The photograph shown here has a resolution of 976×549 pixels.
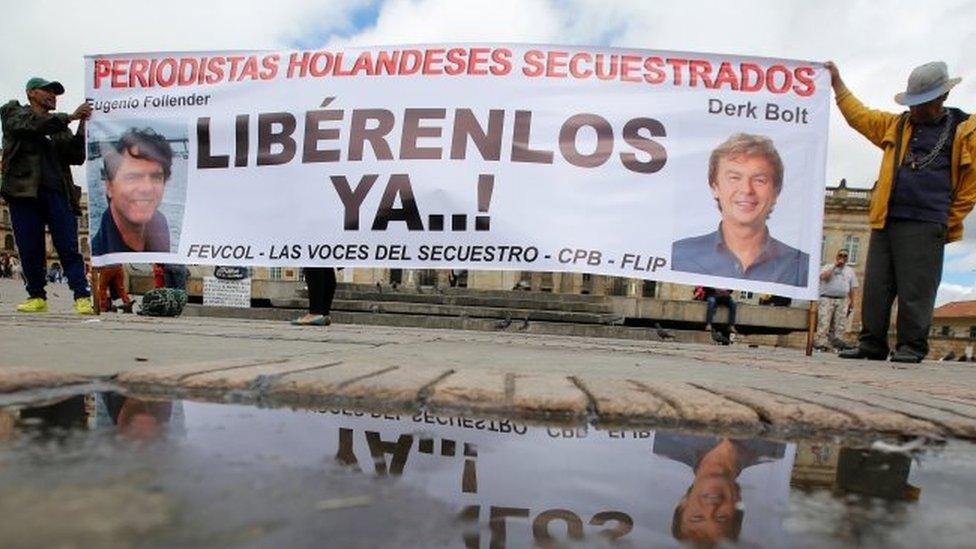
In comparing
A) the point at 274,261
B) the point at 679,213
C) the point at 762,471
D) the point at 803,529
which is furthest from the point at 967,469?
the point at 274,261

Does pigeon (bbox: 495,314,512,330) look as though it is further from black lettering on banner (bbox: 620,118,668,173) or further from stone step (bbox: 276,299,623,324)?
black lettering on banner (bbox: 620,118,668,173)

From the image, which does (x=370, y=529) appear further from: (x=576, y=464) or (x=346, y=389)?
(x=346, y=389)

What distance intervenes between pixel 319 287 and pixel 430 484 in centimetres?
421

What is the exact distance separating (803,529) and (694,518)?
0.12 meters

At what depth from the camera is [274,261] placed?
4336 mm

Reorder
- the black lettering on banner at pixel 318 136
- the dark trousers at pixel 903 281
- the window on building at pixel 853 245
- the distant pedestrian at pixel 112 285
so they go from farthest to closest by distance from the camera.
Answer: the window on building at pixel 853 245 < the distant pedestrian at pixel 112 285 < the black lettering on banner at pixel 318 136 < the dark trousers at pixel 903 281

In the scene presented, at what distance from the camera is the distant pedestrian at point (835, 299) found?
8734 millimetres

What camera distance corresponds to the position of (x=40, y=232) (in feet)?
15.4

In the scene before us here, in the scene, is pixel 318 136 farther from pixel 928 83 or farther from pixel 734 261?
pixel 928 83

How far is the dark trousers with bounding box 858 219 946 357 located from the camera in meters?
3.89

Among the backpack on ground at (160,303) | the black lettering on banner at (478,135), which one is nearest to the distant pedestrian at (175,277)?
the backpack on ground at (160,303)

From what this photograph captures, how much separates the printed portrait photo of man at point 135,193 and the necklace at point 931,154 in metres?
4.96

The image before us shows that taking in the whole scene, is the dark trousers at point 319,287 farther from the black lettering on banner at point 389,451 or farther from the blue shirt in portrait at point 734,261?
the black lettering on banner at point 389,451

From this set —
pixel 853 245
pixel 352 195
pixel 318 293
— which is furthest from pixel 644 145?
pixel 853 245
